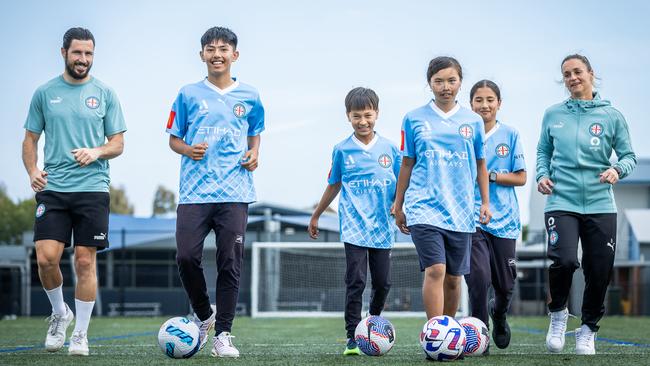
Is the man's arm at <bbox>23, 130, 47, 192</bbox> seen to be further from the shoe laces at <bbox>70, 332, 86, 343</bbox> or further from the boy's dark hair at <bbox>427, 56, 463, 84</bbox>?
the boy's dark hair at <bbox>427, 56, 463, 84</bbox>

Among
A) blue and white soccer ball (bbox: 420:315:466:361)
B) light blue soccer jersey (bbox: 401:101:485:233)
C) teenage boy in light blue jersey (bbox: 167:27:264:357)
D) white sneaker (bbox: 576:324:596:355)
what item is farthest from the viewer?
white sneaker (bbox: 576:324:596:355)

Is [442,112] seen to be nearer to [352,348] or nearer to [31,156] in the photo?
[352,348]

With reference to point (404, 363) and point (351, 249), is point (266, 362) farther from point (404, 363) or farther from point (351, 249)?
point (351, 249)

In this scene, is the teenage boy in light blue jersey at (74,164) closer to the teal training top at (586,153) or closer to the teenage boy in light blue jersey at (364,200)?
the teenage boy in light blue jersey at (364,200)

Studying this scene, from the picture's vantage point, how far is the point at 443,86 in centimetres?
624

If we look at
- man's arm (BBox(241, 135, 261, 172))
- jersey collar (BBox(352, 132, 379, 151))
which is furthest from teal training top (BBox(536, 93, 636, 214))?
man's arm (BBox(241, 135, 261, 172))

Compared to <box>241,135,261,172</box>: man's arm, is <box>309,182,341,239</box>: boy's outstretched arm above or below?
below

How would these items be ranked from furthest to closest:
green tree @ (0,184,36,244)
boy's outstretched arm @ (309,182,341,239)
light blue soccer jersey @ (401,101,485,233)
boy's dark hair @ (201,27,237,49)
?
1. green tree @ (0,184,36,244)
2. boy's outstretched arm @ (309,182,341,239)
3. boy's dark hair @ (201,27,237,49)
4. light blue soccer jersey @ (401,101,485,233)

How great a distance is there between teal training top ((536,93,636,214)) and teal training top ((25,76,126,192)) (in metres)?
3.22

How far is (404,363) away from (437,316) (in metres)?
0.47

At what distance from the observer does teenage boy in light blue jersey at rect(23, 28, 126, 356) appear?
643cm

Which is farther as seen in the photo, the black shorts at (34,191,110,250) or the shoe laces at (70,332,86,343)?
the black shorts at (34,191,110,250)

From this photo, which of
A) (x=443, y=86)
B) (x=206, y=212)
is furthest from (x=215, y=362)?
(x=443, y=86)

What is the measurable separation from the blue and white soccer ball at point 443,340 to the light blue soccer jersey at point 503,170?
4.80 feet
